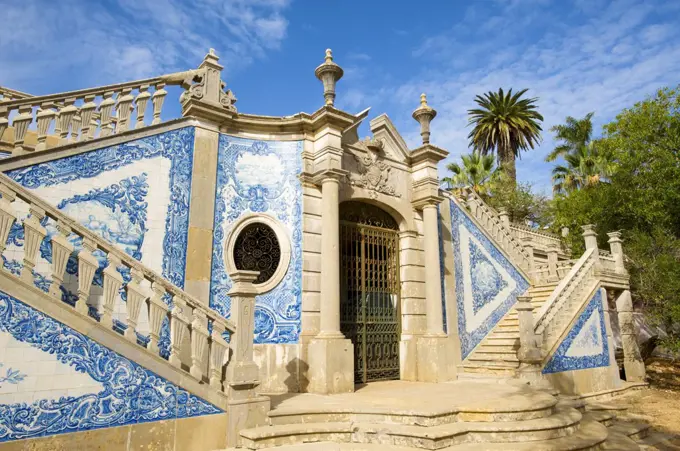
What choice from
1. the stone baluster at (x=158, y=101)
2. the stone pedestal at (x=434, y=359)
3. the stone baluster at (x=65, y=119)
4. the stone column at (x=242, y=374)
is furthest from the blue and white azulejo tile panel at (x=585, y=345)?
the stone baluster at (x=65, y=119)

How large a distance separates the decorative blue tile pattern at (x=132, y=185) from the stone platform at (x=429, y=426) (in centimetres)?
285

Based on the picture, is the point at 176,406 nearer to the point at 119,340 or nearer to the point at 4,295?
the point at 119,340

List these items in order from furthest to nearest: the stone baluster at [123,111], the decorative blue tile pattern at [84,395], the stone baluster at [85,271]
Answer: the stone baluster at [123,111]
the stone baluster at [85,271]
the decorative blue tile pattern at [84,395]

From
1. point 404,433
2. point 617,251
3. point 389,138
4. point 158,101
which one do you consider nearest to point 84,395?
point 404,433

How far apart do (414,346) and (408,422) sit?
3.99 m

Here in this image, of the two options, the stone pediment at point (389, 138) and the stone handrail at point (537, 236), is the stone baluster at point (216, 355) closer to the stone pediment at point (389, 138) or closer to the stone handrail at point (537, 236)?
the stone pediment at point (389, 138)

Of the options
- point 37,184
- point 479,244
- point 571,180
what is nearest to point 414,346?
point 479,244

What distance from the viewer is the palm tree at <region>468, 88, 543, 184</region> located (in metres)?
28.3

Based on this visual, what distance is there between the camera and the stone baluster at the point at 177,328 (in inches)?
214

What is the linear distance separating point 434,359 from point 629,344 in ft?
24.4

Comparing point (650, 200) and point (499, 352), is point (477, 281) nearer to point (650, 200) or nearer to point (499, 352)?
point (499, 352)

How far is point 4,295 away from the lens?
14.6 feet

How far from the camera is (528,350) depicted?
30.7 feet

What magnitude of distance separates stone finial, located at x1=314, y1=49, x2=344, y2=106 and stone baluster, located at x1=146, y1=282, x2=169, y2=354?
5.11 meters
